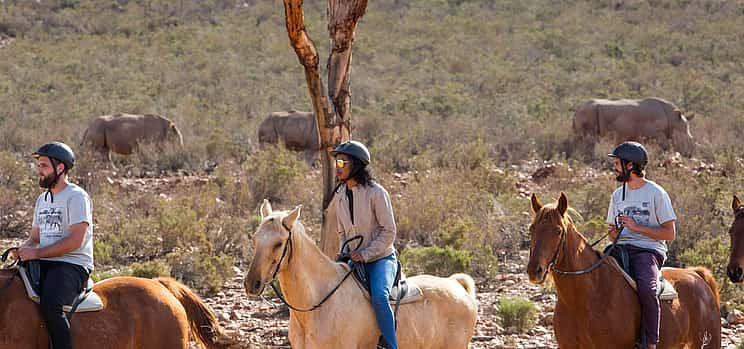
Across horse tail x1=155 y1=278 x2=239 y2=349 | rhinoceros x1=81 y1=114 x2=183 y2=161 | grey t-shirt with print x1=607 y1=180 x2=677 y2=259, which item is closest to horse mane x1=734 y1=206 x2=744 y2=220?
grey t-shirt with print x1=607 y1=180 x2=677 y2=259

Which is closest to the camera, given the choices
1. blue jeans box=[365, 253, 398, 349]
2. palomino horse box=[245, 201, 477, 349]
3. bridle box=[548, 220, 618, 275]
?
palomino horse box=[245, 201, 477, 349]

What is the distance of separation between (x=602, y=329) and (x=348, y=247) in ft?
6.64

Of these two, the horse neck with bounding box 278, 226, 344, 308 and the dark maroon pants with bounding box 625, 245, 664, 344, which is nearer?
the horse neck with bounding box 278, 226, 344, 308

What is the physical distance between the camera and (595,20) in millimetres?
48062

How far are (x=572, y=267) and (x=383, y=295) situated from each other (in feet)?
4.85

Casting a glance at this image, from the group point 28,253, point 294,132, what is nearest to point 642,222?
point 28,253

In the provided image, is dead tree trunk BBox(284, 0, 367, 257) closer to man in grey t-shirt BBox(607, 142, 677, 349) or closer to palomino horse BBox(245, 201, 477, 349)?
palomino horse BBox(245, 201, 477, 349)

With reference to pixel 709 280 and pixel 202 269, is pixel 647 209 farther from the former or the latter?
pixel 202 269

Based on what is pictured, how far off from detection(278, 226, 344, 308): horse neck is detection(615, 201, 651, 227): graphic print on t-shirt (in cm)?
243

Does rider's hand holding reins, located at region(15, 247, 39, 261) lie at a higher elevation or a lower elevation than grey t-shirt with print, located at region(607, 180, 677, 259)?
higher

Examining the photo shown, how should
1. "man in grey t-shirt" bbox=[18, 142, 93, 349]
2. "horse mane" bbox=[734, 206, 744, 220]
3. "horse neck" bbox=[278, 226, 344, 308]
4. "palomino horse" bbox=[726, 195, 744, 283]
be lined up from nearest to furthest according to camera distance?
1. "horse neck" bbox=[278, 226, 344, 308]
2. "man in grey t-shirt" bbox=[18, 142, 93, 349]
3. "palomino horse" bbox=[726, 195, 744, 283]
4. "horse mane" bbox=[734, 206, 744, 220]

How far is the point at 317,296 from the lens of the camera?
6.89 metres

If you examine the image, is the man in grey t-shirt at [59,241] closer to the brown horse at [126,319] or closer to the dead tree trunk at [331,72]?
the brown horse at [126,319]

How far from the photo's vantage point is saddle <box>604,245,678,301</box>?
24.7ft
